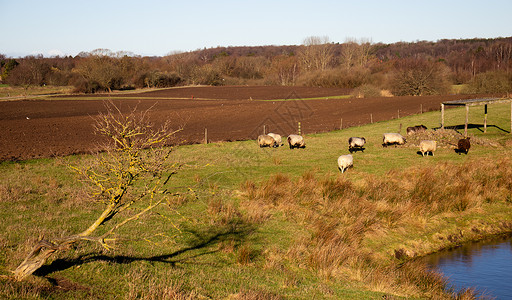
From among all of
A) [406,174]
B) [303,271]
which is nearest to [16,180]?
[303,271]

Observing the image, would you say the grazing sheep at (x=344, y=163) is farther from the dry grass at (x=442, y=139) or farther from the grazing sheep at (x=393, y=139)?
the dry grass at (x=442, y=139)

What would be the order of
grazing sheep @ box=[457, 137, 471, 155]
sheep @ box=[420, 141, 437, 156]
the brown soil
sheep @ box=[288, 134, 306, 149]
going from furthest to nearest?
the brown soil < sheep @ box=[288, 134, 306, 149] < grazing sheep @ box=[457, 137, 471, 155] < sheep @ box=[420, 141, 437, 156]

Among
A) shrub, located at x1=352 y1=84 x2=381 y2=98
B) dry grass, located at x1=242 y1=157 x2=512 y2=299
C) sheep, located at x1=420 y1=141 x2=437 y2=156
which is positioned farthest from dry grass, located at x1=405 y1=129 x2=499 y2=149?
shrub, located at x1=352 y1=84 x2=381 y2=98

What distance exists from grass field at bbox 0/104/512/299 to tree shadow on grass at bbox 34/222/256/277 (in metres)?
0.04

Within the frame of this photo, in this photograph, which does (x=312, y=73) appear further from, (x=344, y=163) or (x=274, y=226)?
(x=274, y=226)

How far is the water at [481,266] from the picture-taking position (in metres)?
12.8

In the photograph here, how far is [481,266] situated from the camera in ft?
47.5

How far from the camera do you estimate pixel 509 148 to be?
1074 inches

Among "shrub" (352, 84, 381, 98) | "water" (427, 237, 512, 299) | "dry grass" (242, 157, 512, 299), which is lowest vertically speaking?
"water" (427, 237, 512, 299)

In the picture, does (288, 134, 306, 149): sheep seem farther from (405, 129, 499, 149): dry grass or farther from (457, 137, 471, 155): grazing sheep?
(457, 137, 471, 155): grazing sheep

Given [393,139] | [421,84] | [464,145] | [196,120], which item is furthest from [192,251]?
[421,84]

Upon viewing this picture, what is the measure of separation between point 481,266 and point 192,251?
32.4ft

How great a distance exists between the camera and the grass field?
31.7 feet

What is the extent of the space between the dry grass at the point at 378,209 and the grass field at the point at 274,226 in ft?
0.17
